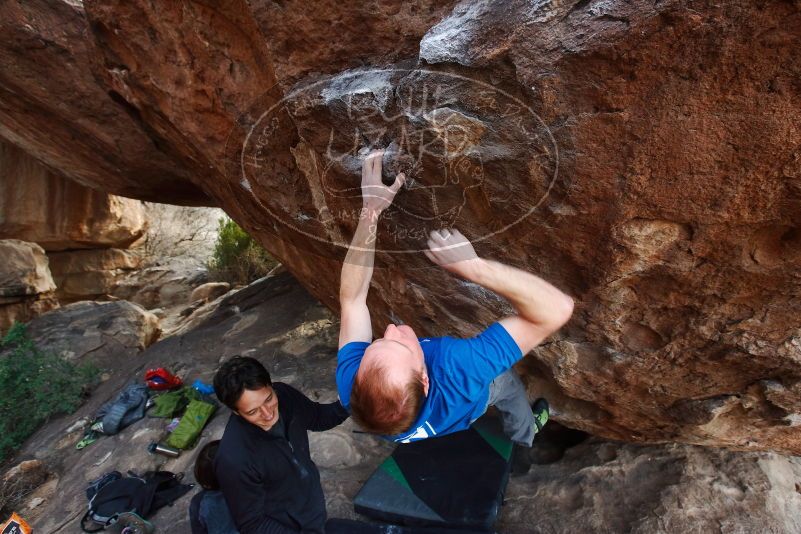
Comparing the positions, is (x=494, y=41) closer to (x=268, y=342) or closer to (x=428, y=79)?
(x=428, y=79)

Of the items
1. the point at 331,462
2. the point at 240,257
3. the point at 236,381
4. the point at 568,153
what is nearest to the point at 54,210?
the point at 240,257

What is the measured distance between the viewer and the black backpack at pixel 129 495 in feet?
9.92

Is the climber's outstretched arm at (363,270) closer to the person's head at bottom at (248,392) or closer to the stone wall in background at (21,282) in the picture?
the person's head at bottom at (248,392)

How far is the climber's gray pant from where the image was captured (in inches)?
89.0

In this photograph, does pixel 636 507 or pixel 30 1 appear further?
pixel 30 1

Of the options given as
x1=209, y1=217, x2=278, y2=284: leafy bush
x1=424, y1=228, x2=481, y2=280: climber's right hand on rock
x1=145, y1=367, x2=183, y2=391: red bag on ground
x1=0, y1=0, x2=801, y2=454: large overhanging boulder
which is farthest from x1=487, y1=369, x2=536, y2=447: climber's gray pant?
x1=209, y1=217, x2=278, y2=284: leafy bush

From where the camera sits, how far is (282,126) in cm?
209

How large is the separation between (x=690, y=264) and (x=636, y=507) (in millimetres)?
1323

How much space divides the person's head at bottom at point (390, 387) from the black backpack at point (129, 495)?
7.58ft

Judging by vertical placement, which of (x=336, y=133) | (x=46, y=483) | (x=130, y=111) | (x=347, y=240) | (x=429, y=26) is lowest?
(x=46, y=483)

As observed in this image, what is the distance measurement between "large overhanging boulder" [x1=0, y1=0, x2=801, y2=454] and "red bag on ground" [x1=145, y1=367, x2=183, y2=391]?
98.1 inches

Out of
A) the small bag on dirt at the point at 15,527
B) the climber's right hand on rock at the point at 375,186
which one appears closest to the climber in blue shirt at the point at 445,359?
the climber's right hand on rock at the point at 375,186

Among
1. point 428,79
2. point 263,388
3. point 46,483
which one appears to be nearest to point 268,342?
point 46,483

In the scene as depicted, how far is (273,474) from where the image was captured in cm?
190
